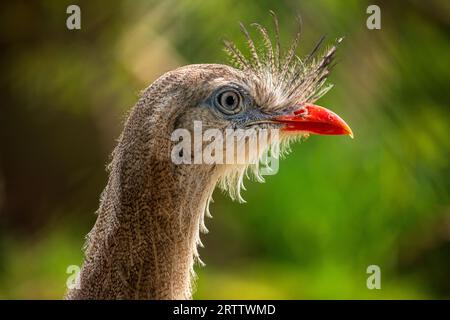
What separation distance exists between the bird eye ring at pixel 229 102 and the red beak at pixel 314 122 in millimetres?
155

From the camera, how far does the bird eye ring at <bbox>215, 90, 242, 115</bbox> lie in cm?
267

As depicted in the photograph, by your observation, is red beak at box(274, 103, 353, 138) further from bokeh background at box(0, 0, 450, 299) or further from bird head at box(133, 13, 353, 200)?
bokeh background at box(0, 0, 450, 299)

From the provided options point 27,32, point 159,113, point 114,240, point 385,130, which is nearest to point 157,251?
point 114,240

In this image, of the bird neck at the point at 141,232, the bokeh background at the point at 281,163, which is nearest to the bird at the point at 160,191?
the bird neck at the point at 141,232

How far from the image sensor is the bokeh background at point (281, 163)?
4688mm

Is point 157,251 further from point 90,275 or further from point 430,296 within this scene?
point 430,296

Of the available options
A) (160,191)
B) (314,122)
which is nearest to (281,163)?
(314,122)

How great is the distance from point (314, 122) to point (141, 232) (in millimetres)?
688

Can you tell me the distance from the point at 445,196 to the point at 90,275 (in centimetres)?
281

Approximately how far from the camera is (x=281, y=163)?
5.01 m

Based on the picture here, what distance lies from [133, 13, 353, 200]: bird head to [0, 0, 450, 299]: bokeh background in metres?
1.59

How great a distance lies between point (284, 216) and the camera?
5.11 meters

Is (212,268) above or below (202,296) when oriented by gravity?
above

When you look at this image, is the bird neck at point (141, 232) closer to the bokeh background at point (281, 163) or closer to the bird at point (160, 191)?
the bird at point (160, 191)
